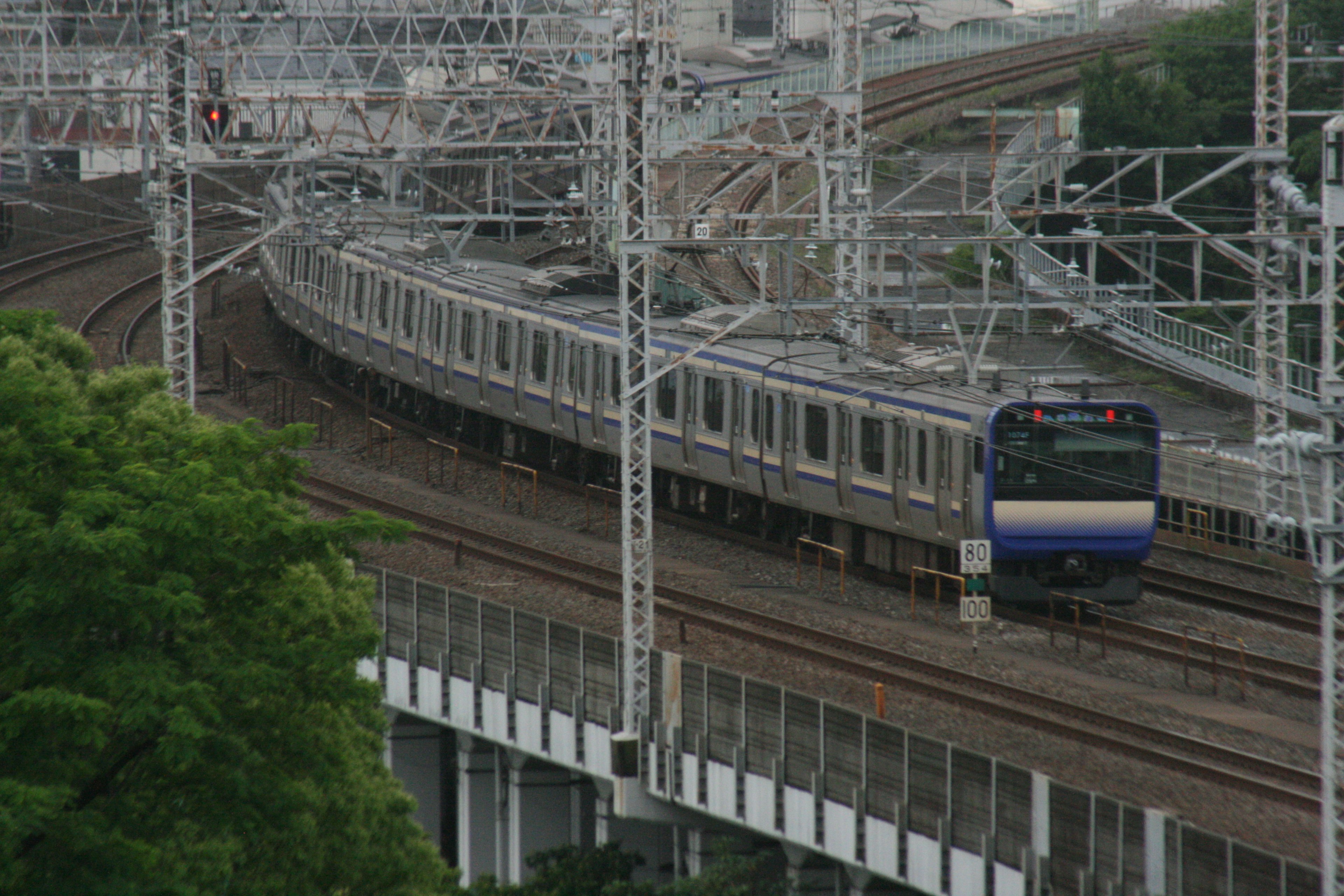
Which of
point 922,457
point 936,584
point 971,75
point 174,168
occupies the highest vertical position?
point 971,75

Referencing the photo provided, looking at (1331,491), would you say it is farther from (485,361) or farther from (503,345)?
(485,361)

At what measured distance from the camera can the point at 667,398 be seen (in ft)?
86.9

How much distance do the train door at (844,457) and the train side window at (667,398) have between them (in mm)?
3733

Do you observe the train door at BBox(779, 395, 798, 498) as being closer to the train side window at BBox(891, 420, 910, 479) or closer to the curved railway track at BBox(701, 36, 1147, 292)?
the train side window at BBox(891, 420, 910, 479)

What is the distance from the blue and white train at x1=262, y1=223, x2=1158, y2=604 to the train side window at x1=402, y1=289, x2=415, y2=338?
0.05 metres

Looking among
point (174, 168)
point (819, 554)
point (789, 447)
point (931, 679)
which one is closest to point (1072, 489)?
point (931, 679)

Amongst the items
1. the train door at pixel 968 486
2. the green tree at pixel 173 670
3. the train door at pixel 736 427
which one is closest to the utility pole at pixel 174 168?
the train door at pixel 736 427

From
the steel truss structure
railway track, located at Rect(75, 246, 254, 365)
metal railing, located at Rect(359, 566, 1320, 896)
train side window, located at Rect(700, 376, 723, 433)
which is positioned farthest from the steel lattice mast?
railway track, located at Rect(75, 246, 254, 365)

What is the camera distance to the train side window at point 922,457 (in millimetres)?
21562

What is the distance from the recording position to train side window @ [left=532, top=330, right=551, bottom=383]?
29.1 metres

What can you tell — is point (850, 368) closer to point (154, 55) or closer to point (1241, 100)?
point (154, 55)

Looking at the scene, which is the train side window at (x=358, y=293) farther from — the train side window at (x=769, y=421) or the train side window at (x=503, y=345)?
the train side window at (x=769, y=421)

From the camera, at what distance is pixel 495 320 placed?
30.6m

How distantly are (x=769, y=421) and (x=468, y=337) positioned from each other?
28.2 ft
